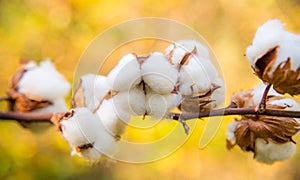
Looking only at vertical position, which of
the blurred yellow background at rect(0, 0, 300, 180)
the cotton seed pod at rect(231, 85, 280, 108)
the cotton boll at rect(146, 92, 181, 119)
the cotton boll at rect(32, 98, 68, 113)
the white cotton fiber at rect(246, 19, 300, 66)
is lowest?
the cotton boll at rect(146, 92, 181, 119)

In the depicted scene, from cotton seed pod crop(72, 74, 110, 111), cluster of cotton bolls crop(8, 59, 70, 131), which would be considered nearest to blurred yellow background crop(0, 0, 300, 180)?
cluster of cotton bolls crop(8, 59, 70, 131)

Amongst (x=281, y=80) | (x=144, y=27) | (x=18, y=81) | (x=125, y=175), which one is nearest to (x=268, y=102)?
(x=281, y=80)

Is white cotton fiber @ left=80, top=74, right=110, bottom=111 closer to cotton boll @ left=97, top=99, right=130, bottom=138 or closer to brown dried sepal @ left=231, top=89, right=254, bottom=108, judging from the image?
cotton boll @ left=97, top=99, right=130, bottom=138

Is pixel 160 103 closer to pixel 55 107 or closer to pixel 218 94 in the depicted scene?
pixel 218 94

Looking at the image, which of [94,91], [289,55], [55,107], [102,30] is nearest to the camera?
[289,55]

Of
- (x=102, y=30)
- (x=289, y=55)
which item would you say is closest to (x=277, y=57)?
(x=289, y=55)

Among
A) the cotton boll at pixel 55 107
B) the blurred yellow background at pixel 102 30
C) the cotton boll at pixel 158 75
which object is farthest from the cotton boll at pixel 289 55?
the blurred yellow background at pixel 102 30

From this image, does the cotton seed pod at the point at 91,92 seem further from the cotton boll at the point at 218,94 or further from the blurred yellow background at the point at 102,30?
the blurred yellow background at the point at 102,30
